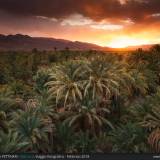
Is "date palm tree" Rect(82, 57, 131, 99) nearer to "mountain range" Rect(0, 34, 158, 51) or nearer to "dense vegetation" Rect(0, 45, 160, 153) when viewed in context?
"dense vegetation" Rect(0, 45, 160, 153)

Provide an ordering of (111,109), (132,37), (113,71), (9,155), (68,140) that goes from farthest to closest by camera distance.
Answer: (113,71) → (111,109) → (68,140) → (132,37) → (9,155)

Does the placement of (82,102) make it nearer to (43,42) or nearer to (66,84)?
(66,84)

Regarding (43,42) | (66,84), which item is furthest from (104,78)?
(43,42)

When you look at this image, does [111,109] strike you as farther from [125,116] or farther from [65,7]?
[65,7]

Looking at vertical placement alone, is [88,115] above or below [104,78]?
below

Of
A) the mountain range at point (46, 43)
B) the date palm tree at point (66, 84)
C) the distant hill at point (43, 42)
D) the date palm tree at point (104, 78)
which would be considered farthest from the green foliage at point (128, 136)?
the date palm tree at point (66, 84)

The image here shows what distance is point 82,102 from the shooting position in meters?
21.4

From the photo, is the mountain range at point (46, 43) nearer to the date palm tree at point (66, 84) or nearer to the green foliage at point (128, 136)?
the green foliage at point (128, 136)

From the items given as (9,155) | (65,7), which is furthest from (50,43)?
(9,155)

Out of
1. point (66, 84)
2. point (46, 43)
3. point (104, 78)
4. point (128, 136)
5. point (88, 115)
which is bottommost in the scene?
point (88, 115)

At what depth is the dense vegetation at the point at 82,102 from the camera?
1519cm

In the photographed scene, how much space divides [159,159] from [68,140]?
20.2ft

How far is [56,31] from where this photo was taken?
445 inches

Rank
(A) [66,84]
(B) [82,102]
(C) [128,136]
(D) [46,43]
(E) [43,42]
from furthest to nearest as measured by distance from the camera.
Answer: (A) [66,84], (B) [82,102], (C) [128,136], (E) [43,42], (D) [46,43]
